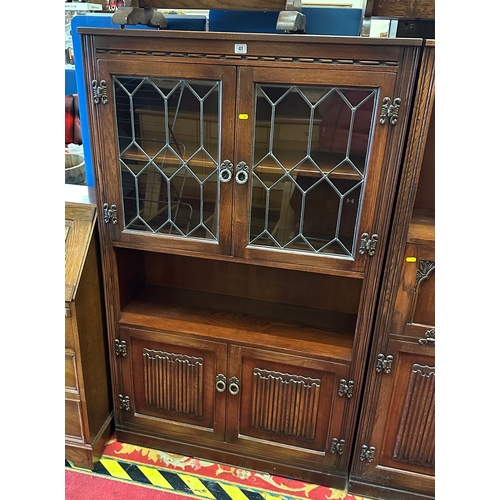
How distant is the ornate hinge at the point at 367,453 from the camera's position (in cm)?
138

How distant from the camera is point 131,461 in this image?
1538 millimetres

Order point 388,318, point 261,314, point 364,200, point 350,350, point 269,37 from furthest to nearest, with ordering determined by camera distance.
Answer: point 261,314 → point 350,350 → point 388,318 → point 364,200 → point 269,37

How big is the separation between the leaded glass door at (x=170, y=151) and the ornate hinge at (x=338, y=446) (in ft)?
2.53

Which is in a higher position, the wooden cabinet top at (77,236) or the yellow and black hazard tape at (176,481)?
the wooden cabinet top at (77,236)

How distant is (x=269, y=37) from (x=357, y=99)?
266mm

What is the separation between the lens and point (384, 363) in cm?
126

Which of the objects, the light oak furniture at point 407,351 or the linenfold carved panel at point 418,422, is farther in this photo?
the linenfold carved panel at point 418,422

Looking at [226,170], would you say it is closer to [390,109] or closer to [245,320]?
[390,109]

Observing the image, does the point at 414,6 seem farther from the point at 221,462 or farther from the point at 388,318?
the point at 221,462

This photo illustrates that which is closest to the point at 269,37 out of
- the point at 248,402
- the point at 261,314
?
the point at 261,314

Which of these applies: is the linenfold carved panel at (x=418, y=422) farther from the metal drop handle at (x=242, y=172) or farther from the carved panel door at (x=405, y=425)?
the metal drop handle at (x=242, y=172)

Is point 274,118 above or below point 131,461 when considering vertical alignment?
above

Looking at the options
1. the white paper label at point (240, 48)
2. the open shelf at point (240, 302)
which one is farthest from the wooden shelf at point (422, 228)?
the white paper label at point (240, 48)

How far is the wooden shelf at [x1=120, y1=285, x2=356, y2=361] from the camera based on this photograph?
1364 millimetres
